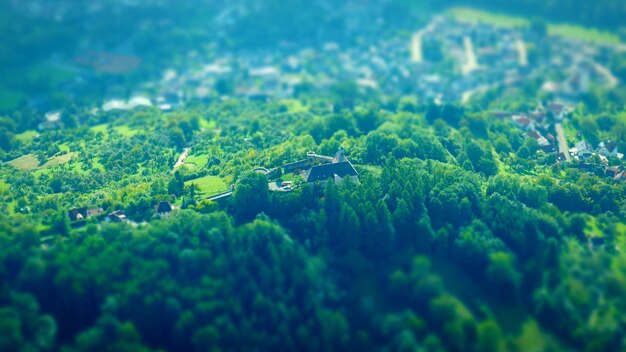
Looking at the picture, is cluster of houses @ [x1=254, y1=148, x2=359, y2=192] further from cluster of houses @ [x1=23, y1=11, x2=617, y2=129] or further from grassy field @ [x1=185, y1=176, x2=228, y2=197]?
cluster of houses @ [x1=23, y1=11, x2=617, y2=129]

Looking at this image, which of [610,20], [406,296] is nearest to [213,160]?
[406,296]

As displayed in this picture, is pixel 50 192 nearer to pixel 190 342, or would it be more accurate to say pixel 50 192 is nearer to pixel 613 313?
pixel 190 342

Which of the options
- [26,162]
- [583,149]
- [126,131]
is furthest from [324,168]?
[26,162]

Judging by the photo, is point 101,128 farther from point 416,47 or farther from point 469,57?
point 469,57

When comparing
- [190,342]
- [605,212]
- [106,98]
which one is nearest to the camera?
Answer: [190,342]

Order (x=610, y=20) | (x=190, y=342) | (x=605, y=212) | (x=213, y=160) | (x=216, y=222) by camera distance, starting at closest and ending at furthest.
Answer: (x=190, y=342) → (x=216, y=222) → (x=605, y=212) → (x=213, y=160) → (x=610, y=20)

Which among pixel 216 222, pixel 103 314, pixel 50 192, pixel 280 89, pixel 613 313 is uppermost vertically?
pixel 280 89
